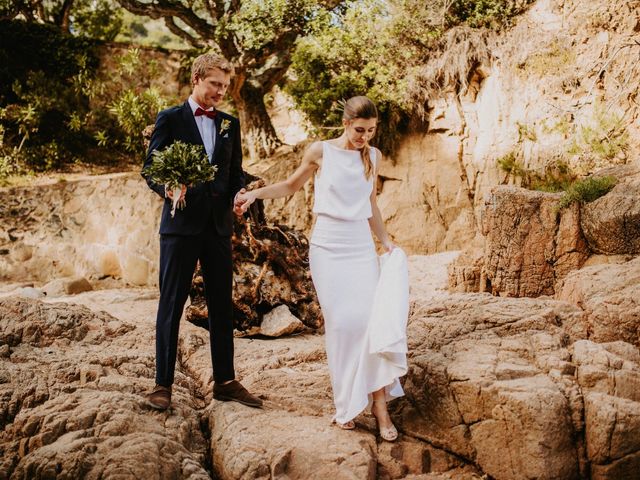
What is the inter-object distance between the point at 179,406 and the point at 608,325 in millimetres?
3069

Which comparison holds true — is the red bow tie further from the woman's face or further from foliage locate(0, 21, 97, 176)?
foliage locate(0, 21, 97, 176)

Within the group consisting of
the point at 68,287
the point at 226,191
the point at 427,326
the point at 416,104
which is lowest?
the point at 68,287

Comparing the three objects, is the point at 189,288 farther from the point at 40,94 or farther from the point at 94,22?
the point at 94,22

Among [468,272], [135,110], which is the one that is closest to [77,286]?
[135,110]

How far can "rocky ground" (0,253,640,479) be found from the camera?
332cm

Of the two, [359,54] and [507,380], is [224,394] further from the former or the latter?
[359,54]

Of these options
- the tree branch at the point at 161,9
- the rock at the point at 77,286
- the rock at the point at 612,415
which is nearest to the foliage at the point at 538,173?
the rock at the point at 612,415

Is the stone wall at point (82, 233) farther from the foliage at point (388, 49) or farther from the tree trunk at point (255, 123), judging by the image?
the foliage at point (388, 49)

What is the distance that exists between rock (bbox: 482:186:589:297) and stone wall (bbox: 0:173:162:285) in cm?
673

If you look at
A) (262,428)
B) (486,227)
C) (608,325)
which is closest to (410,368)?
(262,428)

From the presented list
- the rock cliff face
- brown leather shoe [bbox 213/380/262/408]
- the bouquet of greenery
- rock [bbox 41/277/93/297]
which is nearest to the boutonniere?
the bouquet of greenery

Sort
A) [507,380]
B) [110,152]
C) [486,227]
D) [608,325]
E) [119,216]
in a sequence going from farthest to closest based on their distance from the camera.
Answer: [110,152]
[119,216]
[486,227]
[608,325]
[507,380]

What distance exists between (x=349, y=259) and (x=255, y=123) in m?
10.6

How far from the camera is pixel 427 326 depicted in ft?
15.2
